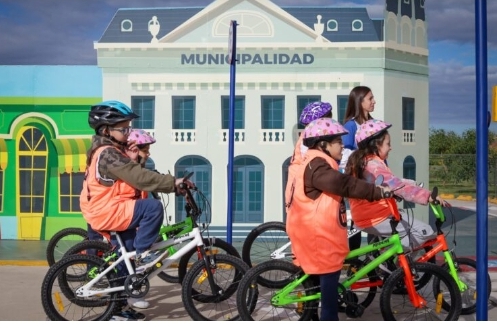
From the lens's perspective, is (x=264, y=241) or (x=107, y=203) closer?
(x=107, y=203)

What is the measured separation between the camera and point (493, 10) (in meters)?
9.09

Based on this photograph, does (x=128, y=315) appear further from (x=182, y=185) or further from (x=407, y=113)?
(x=407, y=113)

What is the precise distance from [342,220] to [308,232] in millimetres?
223

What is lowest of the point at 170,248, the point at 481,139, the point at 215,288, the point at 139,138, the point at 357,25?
the point at 215,288

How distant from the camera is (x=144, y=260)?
623 cm

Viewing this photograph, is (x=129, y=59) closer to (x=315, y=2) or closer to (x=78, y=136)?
(x=78, y=136)

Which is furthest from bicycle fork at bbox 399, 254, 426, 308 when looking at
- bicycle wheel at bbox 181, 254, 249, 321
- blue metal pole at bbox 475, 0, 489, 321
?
bicycle wheel at bbox 181, 254, 249, 321

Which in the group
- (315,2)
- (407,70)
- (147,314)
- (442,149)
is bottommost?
(147,314)

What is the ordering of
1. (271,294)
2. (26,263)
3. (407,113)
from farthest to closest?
(407,113)
(26,263)
(271,294)

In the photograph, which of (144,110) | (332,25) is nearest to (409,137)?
(332,25)

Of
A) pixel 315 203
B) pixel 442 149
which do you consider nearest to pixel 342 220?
pixel 315 203

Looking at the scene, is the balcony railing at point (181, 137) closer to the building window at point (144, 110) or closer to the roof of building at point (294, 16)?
the building window at point (144, 110)

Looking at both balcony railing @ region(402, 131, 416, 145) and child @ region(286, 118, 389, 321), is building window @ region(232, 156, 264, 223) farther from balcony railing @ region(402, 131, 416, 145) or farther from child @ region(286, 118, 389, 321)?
child @ region(286, 118, 389, 321)

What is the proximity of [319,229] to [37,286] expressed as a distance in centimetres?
321
